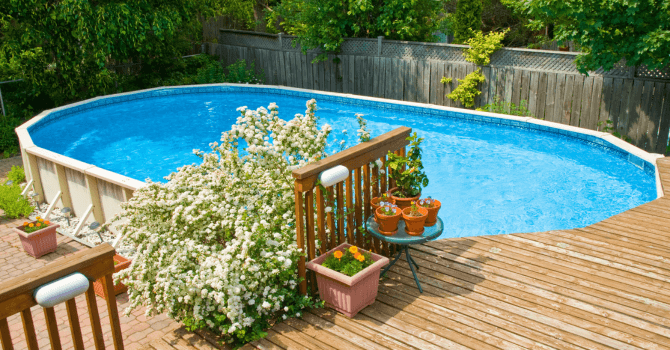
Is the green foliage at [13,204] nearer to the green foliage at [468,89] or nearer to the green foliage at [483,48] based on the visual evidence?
the green foliage at [468,89]

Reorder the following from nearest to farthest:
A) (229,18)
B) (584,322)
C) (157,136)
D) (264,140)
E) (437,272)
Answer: (584,322), (437,272), (264,140), (157,136), (229,18)

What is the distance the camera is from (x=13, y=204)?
7832mm

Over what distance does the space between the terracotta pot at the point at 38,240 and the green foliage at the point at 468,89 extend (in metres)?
8.16

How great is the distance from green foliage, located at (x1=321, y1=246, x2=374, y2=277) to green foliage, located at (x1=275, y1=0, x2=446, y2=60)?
389 inches

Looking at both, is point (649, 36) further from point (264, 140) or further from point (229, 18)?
point (229, 18)

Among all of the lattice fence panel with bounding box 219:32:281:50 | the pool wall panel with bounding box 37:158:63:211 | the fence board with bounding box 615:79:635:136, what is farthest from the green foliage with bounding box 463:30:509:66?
the pool wall panel with bounding box 37:158:63:211

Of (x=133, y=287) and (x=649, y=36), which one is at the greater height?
(x=649, y=36)

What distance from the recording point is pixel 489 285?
4270 millimetres

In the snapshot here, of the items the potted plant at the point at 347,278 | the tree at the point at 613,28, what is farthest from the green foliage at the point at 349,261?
the tree at the point at 613,28

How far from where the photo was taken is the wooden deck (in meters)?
3.61

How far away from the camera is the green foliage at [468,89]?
37.3ft

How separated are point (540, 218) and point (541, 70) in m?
4.15

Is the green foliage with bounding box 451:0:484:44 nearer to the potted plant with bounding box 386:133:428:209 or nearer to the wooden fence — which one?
the wooden fence

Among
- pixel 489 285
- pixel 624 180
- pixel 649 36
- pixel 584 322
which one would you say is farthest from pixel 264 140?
pixel 649 36
